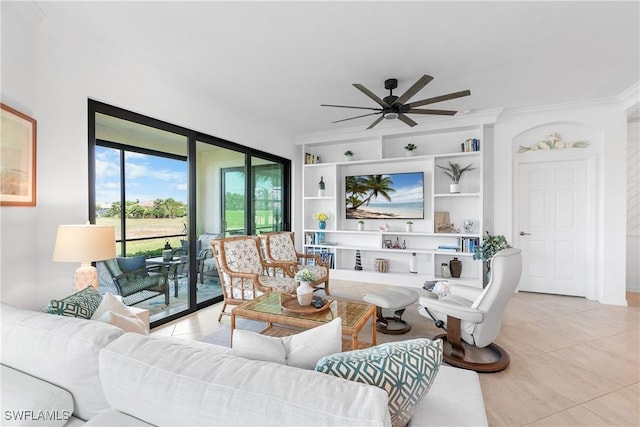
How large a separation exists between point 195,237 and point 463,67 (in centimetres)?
349

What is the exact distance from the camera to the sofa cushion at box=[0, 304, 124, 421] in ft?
3.44

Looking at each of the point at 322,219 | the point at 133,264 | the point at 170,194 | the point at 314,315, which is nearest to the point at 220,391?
the point at 314,315

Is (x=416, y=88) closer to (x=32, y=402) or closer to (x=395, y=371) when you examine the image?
(x=395, y=371)

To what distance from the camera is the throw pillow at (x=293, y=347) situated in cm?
105

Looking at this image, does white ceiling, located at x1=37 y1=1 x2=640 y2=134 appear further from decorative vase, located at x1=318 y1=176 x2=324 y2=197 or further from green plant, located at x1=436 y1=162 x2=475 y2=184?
decorative vase, located at x1=318 y1=176 x2=324 y2=197

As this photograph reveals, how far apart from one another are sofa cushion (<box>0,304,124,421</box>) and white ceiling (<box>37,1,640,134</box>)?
209cm

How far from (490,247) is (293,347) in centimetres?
383

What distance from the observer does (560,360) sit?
2.45 m

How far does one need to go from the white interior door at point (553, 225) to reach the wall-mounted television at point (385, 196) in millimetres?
1498

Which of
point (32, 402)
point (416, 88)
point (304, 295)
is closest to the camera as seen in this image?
point (32, 402)

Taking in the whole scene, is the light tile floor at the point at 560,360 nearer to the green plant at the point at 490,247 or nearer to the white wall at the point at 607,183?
the white wall at the point at 607,183

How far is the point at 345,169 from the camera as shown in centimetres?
554

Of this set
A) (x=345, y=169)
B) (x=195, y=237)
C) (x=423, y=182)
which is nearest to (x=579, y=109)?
(x=423, y=182)

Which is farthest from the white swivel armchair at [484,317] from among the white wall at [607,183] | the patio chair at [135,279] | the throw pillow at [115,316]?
the patio chair at [135,279]
